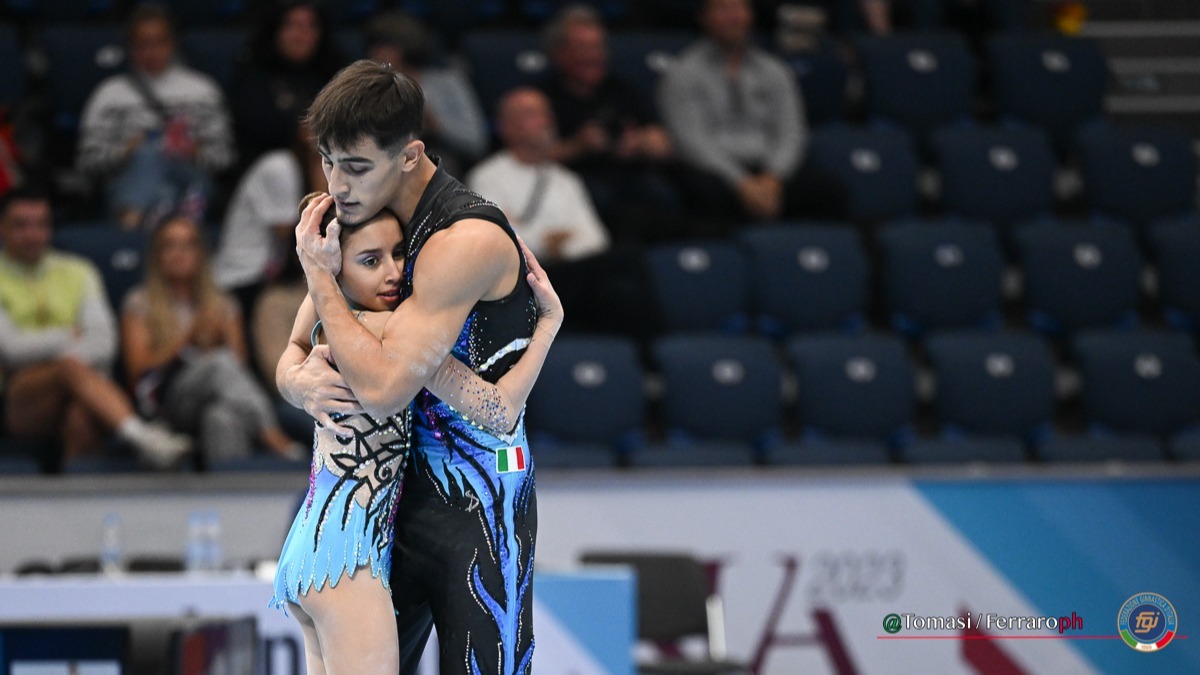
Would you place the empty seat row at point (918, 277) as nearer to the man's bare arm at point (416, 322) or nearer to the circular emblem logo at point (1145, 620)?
the circular emblem logo at point (1145, 620)

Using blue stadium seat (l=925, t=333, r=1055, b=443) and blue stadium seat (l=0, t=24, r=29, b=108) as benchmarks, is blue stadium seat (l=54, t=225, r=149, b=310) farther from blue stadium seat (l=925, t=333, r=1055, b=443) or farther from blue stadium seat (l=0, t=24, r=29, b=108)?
blue stadium seat (l=925, t=333, r=1055, b=443)

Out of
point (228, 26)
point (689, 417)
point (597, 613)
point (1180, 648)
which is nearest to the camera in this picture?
point (597, 613)

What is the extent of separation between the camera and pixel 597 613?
5.92 metres

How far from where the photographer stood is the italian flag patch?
11.9 ft

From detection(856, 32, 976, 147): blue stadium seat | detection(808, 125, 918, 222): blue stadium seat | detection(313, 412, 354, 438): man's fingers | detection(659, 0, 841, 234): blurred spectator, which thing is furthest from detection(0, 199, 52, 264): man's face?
detection(856, 32, 976, 147): blue stadium seat

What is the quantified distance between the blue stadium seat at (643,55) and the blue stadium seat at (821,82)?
77 cm

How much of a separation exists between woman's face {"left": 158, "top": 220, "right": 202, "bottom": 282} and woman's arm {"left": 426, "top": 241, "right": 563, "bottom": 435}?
4.32 metres

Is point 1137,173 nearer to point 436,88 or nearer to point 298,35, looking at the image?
point 436,88

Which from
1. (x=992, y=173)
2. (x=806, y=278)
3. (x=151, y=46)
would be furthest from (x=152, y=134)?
(x=992, y=173)

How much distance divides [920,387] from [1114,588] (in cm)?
185

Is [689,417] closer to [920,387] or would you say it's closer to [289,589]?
[920,387]

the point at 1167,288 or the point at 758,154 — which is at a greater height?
the point at 758,154

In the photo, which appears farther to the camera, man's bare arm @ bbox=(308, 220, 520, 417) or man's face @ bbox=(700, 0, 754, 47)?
man's face @ bbox=(700, 0, 754, 47)

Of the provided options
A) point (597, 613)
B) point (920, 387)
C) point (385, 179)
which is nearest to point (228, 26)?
point (920, 387)
